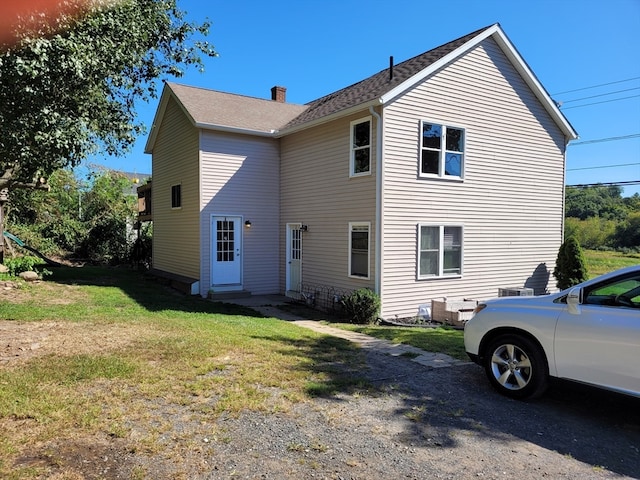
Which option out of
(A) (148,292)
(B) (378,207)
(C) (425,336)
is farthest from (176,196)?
(C) (425,336)

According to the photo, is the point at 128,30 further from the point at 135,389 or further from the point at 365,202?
the point at 365,202

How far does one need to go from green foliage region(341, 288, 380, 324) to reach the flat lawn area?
5.47 ft

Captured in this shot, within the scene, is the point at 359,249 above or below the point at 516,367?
above

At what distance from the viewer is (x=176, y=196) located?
15.5 metres

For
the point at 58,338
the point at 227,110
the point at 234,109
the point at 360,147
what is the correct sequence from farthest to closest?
the point at 234,109 → the point at 227,110 → the point at 360,147 → the point at 58,338

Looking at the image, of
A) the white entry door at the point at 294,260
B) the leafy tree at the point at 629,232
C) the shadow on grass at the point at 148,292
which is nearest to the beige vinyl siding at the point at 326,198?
the white entry door at the point at 294,260

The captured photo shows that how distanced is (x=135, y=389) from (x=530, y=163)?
41.8 ft

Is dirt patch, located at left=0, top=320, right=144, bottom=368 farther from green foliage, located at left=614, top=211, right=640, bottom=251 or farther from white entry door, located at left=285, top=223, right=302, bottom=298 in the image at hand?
green foliage, located at left=614, top=211, right=640, bottom=251

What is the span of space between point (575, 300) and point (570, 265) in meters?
9.97

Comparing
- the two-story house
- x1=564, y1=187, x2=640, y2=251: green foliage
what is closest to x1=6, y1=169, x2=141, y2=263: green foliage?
the two-story house

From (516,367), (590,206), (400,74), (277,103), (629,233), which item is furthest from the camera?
(590,206)

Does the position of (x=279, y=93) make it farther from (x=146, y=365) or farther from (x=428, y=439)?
(x=428, y=439)

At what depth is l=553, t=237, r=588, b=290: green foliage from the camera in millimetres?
13102

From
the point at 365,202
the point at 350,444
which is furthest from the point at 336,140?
the point at 350,444
